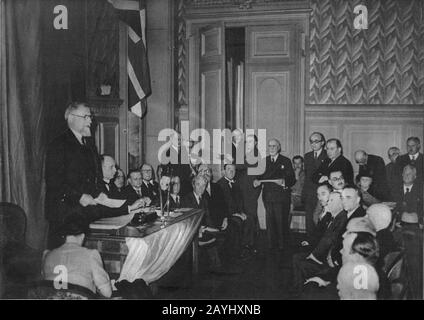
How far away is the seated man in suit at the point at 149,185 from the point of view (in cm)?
402

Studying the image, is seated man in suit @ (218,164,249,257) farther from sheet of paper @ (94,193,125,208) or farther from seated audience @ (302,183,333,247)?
sheet of paper @ (94,193,125,208)

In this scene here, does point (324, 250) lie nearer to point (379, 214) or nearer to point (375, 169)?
point (379, 214)

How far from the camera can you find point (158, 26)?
4.46 metres

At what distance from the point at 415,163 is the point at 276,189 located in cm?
125

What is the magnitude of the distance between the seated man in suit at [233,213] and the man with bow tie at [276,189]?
0.70 feet

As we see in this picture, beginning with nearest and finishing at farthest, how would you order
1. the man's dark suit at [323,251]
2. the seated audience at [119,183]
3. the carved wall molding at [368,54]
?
the man's dark suit at [323,251], the seated audience at [119,183], the carved wall molding at [368,54]

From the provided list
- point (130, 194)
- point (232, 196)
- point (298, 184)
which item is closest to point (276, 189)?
point (298, 184)

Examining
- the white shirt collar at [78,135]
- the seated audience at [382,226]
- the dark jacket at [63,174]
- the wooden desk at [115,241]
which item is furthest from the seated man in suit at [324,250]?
the white shirt collar at [78,135]

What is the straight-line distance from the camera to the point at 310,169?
4.16m

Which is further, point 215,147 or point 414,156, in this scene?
point 215,147

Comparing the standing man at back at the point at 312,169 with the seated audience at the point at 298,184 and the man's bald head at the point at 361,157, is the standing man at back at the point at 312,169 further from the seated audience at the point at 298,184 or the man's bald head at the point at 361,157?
the man's bald head at the point at 361,157

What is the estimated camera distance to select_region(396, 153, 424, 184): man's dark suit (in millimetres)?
3795

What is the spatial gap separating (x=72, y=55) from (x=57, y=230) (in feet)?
5.27

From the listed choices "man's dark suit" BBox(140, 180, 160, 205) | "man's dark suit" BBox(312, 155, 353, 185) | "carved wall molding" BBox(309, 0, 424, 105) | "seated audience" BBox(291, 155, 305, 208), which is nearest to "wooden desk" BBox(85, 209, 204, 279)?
"man's dark suit" BBox(140, 180, 160, 205)
